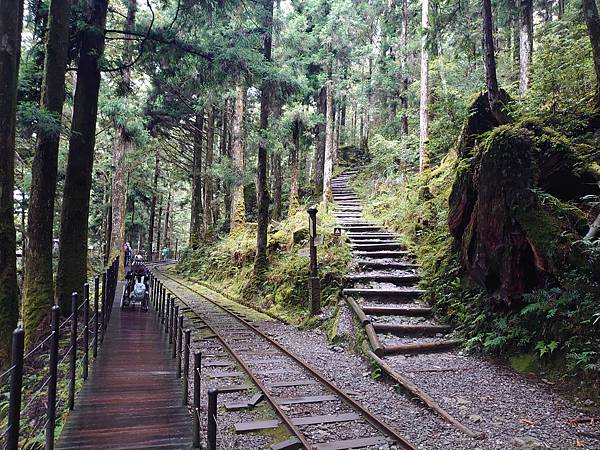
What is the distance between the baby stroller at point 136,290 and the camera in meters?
12.2

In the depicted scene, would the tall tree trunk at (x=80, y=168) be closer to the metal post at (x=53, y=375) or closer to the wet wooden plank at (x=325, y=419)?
the metal post at (x=53, y=375)

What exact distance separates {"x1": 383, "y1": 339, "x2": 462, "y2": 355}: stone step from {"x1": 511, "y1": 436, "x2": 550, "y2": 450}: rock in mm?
3301

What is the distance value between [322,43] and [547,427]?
1991cm

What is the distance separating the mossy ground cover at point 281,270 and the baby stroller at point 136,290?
3075 mm

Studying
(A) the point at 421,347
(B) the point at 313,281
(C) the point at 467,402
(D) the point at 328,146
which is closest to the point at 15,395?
(C) the point at 467,402

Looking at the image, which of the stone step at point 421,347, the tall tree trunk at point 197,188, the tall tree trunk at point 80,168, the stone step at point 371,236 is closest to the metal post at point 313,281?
the stone step at point 421,347

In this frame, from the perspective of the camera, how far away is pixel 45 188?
8.58 metres

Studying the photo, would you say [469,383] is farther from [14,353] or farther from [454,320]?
[14,353]

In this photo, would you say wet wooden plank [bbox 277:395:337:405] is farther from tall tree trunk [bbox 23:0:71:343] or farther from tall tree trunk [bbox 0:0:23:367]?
tall tree trunk [bbox 23:0:71:343]

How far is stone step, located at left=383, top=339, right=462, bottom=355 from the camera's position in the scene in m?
7.81

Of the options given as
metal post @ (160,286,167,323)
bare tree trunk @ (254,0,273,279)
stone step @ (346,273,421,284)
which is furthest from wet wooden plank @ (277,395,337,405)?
bare tree trunk @ (254,0,273,279)

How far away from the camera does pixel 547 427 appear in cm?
495

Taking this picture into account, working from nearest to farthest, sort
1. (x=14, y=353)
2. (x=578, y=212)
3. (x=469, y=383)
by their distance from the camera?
1. (x=14, y=353)
2. (x=469, y=383)
3. (x=578, y=212)

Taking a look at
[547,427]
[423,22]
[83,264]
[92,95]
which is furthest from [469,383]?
[423,22]
